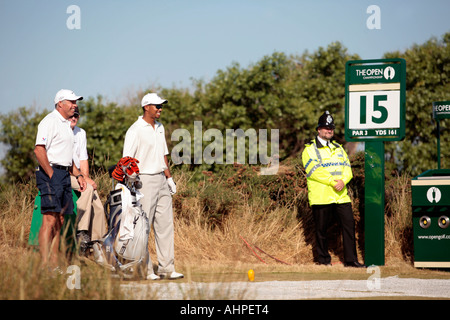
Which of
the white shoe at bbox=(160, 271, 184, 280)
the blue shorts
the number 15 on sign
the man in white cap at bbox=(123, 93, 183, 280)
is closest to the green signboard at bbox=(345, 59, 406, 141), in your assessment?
the number 15 on sign

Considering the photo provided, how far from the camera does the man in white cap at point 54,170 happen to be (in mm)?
7441

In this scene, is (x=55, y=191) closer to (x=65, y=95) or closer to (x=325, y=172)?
(x=65, y=95)

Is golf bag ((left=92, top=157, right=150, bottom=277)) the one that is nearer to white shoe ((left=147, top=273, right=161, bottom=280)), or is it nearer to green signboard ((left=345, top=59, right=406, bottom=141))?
white shoe ((left=147, top=273, right=161, bottom=280))

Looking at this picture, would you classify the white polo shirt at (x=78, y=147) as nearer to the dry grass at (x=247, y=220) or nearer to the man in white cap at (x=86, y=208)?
the man in white cap at (x=86, y=208)

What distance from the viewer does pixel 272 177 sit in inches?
445

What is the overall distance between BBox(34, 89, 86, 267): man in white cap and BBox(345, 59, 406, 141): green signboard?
4154mm

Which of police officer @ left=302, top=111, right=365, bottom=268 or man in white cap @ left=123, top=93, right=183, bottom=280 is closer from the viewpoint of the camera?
man in white cap @ left=123, top=93, right=183, bottom=280

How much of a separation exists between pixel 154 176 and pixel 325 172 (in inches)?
108

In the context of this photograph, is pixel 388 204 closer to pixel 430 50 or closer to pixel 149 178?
pixel 149 178

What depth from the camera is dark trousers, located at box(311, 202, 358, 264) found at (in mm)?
9445

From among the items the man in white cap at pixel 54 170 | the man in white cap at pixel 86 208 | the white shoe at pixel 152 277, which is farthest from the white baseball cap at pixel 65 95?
the white shoe at pixel 152 277

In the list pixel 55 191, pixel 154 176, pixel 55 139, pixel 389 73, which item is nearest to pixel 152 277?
pixel 154 176

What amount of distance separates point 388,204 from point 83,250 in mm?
5019

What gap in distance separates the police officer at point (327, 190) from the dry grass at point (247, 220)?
0.40 m
